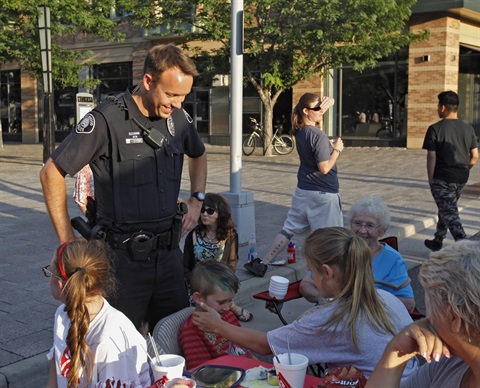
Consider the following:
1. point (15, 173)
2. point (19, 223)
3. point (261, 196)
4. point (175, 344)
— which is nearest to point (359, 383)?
point (175, 344)

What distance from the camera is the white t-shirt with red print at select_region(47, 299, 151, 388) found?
2.60 m

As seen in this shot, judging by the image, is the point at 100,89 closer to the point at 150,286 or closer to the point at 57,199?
the point at 150,286

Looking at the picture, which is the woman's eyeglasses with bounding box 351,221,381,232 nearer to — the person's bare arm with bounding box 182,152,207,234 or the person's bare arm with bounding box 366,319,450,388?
the person's bare arm with bounding box 182,152,207,234

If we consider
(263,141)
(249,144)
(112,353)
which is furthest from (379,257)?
(249,144)

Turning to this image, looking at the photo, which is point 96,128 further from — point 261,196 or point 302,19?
point 302,19

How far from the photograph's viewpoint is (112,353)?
2.60m

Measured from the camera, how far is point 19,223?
9.12m

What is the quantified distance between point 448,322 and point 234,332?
4.17ft

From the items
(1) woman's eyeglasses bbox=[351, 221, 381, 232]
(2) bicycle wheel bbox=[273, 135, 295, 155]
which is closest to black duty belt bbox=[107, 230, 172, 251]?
(1) woman's eyeglasses bbox=[351, 221, 381, 232]

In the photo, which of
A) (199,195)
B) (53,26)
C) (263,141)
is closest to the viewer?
(199,195)

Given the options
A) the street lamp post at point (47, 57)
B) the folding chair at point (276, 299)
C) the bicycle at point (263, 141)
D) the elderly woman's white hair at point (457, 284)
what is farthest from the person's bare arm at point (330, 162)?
the bicycle at point (263, 141)

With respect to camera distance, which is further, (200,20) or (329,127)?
(329,127)

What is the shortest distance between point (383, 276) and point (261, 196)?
7.59 meters

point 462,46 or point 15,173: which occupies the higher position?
point 462,46
